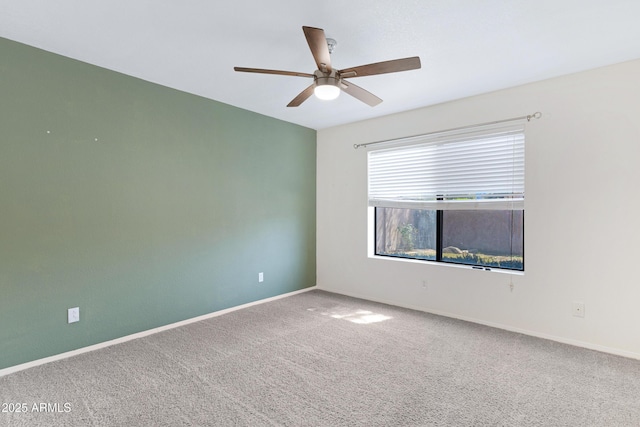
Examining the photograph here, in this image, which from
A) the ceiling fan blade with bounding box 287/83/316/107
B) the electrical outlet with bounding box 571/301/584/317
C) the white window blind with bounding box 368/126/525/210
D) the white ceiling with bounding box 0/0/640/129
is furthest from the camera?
A: the white window blind with bounding box 368/126/525/210

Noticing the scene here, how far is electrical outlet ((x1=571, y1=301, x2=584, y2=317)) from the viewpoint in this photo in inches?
113

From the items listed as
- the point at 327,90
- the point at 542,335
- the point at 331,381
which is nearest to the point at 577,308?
the point at 542,335

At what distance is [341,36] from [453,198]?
220cm

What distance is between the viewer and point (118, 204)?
2943 millimetres

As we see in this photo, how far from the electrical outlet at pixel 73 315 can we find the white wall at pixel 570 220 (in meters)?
3.39

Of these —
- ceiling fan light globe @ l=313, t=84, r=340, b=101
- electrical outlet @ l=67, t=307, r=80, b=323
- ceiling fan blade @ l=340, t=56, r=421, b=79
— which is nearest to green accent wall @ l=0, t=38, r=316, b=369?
electrical outlet @ l=67, t=307, r=80, b=323

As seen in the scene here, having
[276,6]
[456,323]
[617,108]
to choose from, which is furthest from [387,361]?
[617,108]

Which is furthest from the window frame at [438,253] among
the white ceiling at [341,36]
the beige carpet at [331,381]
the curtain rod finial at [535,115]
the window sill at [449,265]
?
the white ceiling at [341,36]

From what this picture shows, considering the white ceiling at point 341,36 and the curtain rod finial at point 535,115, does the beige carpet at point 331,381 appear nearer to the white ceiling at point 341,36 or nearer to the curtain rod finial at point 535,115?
the curtain rod finial at point 535,115

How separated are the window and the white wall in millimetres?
166

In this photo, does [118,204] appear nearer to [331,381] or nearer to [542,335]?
[331,381]

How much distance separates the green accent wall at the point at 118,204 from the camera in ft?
8.00

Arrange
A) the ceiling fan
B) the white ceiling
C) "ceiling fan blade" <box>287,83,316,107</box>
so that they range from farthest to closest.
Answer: "ceiling fan blade" <box>287,83,316,107</box>, the white ceiling, the ceiling fan

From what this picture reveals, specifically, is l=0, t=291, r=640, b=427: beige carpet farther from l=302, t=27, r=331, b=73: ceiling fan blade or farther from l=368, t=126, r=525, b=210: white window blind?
l=302, t=27, r=331, b=73: ceiling fan blade
